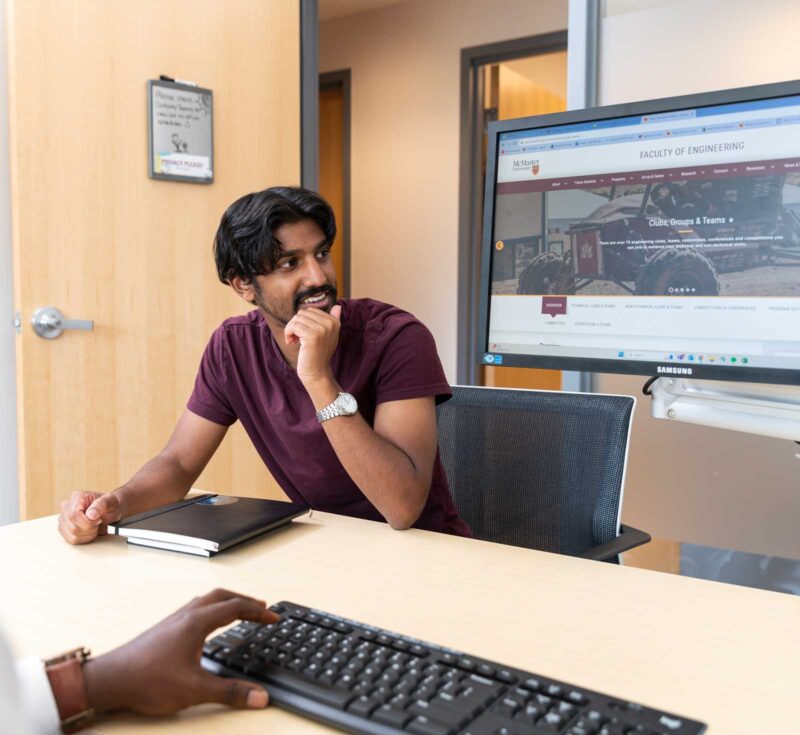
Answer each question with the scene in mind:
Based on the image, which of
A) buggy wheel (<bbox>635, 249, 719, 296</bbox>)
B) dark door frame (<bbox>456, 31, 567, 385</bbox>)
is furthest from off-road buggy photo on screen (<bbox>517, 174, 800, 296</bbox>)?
dark door frame (<bbox>456, 31, 567, 385</bbox>)

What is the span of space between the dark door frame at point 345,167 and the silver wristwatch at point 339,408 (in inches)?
130

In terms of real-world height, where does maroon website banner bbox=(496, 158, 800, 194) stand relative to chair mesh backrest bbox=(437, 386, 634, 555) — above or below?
above

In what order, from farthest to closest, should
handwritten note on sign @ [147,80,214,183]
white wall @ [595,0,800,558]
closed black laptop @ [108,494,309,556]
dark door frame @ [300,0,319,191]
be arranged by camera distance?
dark door frame @ [300,0,319,191]
handwritten note on sign @ [147,80,214,183]
white wall @ [595,0,800,558]
closed black laptop @ [108,494,309,556]

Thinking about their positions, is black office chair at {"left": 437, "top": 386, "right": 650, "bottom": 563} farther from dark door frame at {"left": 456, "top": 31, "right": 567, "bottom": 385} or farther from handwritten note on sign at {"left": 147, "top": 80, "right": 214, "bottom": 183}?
dark door frame at {"left": 456, "top": 31, "right": 567, "bottom": 385}

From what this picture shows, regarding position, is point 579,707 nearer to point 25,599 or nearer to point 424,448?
point 25,599

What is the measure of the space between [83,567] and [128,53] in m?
1.88

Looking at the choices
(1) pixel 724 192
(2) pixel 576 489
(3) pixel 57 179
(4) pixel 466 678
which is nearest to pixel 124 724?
(4) pixel 466 678

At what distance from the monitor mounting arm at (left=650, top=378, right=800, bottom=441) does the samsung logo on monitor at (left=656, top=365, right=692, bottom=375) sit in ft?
0.38

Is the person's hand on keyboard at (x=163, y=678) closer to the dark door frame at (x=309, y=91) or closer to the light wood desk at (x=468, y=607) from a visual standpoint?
the light wood desk at (x=468, y=607)

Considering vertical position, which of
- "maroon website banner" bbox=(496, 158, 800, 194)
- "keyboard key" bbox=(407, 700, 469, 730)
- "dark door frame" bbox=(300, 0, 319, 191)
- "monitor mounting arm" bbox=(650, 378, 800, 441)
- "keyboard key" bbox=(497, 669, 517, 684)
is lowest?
"keyboard key" bbox=(407, 700, 469, 730)

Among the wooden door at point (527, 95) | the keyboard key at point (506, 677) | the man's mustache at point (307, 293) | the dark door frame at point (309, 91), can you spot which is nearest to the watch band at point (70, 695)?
the keyboard key at point (506, 677)

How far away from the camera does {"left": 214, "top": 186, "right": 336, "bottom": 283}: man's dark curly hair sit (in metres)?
1.47

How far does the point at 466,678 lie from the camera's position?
686 millimetres

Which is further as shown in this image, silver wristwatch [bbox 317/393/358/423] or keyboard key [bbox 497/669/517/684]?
silver wristwatch [bbox 317/393/358/423]
